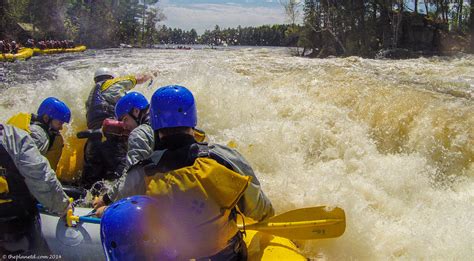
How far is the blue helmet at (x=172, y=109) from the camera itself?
6.36ft

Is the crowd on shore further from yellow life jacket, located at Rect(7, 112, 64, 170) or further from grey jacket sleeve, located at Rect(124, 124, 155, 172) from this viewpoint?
grey jacket sleeve, located at Rect(124, 124, 155, 172)

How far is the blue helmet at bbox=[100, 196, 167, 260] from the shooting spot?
4.98 ft

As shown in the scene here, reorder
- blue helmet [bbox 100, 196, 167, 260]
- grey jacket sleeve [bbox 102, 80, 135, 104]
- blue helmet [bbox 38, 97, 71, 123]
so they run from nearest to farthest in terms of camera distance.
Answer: blue helmet [bbox 100, 196, 167, 260] < blue helmet [bbox 38, 97, 71, 123] < grey jacket sleeve [bbox 102, 80, 135, 104]

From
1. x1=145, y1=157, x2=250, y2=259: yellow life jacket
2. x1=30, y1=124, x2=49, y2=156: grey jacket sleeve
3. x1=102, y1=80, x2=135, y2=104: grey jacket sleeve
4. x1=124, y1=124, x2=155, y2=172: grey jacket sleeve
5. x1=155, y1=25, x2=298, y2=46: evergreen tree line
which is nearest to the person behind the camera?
x1=145, y1=157, x2=250, y2=259: yellow life jacket

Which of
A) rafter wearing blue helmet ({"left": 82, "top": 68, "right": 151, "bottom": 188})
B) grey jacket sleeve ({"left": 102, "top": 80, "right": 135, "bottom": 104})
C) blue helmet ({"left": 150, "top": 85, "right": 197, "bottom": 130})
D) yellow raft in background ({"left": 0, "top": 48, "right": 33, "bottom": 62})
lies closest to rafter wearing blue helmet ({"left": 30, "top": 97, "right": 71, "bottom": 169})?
rafter wearing blue helmet ({"left": 82, "top": 68, "right": 151, "bottom": 188})

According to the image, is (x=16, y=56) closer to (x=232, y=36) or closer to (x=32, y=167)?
(x=32, y=167)

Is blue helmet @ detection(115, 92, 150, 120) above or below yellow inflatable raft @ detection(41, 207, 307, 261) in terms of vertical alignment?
above

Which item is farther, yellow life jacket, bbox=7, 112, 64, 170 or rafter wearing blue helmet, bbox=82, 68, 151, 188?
rafter wearing blue helmet, bbox=82, 68, 151, 188

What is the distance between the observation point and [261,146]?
562cm

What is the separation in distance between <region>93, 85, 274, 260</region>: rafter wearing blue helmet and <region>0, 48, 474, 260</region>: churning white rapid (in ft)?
5.87

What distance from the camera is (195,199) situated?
185cm

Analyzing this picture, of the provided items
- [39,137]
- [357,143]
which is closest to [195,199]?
[39,137]

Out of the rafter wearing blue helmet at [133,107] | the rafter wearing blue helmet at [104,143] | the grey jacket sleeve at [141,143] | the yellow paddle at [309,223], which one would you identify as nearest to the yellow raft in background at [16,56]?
the rafter wearing blue helmet at [104,143]

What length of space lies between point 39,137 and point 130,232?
2300 mm
